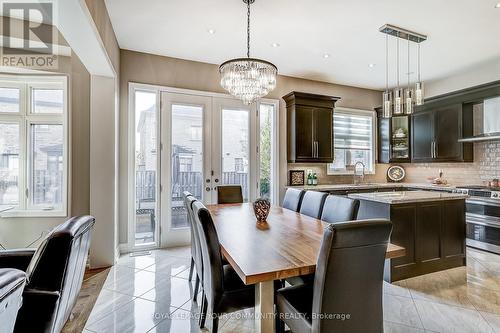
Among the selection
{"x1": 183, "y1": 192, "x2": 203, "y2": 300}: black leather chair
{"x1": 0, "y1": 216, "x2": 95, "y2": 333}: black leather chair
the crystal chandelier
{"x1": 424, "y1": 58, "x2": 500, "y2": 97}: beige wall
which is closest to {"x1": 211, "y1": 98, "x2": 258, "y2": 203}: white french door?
the crystal chandelier

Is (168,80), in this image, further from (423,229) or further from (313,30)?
(423,229)

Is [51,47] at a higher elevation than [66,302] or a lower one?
higher

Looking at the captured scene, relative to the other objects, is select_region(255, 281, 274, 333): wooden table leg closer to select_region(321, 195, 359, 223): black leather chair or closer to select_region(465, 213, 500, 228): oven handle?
select_region(321, 195, 359, 223): black leather chair

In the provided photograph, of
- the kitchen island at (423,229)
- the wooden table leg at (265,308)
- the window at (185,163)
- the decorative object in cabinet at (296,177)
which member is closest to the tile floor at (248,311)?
the kitchen island at (423,229)

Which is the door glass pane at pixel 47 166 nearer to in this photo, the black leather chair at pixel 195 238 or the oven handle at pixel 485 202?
the black leather chair at pixel 195 238

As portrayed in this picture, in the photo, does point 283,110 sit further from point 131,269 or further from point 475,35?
point 131,269

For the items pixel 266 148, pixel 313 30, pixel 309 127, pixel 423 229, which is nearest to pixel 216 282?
pixel 423 229

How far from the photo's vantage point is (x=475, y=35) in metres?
3.32

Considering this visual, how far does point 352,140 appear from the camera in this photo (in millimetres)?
5484

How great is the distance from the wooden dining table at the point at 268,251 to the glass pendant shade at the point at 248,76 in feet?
4.38

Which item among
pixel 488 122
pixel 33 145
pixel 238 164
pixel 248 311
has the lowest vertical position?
pixel 248 311

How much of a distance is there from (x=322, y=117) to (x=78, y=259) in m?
4.29

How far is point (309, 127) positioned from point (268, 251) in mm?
3499

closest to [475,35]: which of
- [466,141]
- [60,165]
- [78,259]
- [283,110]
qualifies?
[466,141]
